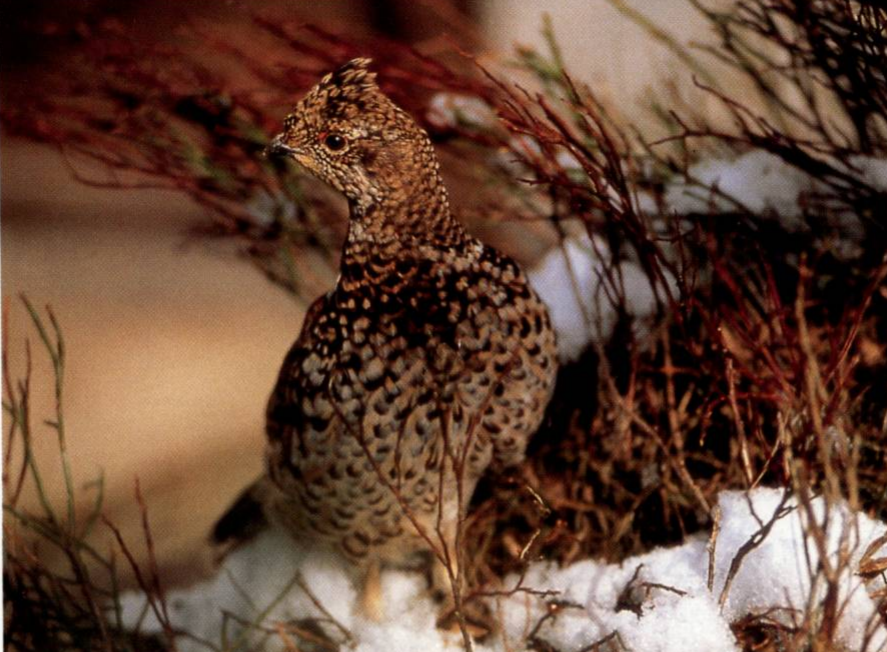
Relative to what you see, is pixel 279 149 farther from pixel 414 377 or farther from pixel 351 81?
pixel 414 377

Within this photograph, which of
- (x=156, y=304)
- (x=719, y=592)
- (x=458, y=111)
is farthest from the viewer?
(x=156, y=304)

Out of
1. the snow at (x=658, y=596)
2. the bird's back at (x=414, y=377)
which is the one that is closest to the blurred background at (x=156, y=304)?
the snow at (x=658, y=596)

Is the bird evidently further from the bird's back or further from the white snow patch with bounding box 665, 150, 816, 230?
the white snow patch with bounding box 665, 150, 816, 230

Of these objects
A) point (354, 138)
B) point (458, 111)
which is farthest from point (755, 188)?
point (354, 138)

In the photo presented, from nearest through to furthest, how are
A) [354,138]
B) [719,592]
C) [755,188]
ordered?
[719,592], [354,138], [755,188]

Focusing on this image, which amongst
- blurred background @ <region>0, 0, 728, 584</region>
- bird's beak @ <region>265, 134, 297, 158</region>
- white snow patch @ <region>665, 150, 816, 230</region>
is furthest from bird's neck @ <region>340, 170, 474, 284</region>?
blurred background @ <region>0, 0, 728, 584</region>

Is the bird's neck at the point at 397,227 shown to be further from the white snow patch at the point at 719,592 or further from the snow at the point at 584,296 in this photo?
the white snow patch at the point at 719,592

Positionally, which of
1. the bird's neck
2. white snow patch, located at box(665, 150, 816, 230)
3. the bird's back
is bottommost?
the bird's back
